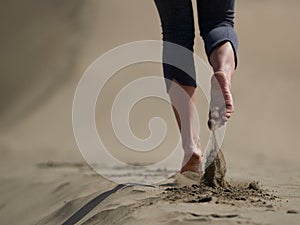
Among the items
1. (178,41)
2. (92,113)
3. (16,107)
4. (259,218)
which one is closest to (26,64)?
(16,107)

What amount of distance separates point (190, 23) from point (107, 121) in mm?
2564

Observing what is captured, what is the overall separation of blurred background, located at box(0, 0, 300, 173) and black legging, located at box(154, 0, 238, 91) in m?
1.29

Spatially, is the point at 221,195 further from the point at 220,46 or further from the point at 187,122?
the point at 220,46

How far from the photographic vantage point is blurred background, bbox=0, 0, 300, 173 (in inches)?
182

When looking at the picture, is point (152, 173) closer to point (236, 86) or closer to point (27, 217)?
point (27, 217)

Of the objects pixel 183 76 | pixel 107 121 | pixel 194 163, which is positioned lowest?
pixel 194 163

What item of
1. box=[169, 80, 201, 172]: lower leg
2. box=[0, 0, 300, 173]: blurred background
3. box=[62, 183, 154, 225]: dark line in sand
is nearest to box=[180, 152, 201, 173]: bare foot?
box=[169, 80, 201, 172]: lower leg

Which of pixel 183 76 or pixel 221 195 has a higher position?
pixel 183 76

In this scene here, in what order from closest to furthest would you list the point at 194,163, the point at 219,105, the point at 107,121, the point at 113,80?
the point at 219,105, the point at 194,163, the point at 107,121, the point at 113,80

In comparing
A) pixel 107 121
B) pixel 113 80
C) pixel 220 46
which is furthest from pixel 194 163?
pixel 113 80

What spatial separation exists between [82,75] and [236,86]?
133 centimetres

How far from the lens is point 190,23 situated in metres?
2.57

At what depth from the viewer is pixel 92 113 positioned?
491 centimetres

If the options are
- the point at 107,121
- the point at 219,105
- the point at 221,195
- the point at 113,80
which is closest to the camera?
the point at 219,105
